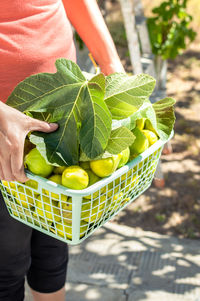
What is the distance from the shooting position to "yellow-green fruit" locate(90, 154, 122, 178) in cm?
119

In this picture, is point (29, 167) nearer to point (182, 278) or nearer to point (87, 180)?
point (87, 180)

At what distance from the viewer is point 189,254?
113 inches

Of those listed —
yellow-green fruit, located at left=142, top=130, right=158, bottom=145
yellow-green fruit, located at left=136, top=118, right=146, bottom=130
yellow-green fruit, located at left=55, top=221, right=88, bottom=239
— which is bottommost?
yellow-green fruit, located at left=55, top=221, right=88, bottom=239

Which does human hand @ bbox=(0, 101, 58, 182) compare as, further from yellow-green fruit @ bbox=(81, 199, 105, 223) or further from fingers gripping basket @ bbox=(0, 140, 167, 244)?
yellow-green fruit @ bbox=(81, 199, 105, 223)

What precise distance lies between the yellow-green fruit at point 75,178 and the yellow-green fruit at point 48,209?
109 mm

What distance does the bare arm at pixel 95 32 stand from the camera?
1680 mm

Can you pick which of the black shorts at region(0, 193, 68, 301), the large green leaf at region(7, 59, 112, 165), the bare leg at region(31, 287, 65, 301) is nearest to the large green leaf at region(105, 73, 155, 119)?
the large green leaf at region(7, 59, 112, 165)

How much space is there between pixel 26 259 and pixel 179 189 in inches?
88.2

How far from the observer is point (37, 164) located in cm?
119

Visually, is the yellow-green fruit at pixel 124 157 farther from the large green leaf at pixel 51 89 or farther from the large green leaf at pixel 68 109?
the large green leaf at pixel 51 89

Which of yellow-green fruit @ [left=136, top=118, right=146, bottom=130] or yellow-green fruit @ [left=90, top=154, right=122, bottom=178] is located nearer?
yellow-green fruit @ [left=90, top=154, right=122, bottom=178]

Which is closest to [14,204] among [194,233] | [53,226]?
[53,226]

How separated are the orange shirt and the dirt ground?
212 cm

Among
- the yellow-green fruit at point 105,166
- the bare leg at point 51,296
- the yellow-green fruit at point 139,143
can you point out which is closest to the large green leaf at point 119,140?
the yellow-green fruit at point 105,166
